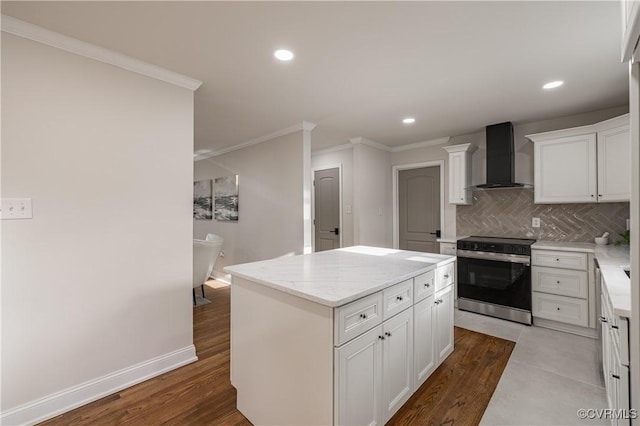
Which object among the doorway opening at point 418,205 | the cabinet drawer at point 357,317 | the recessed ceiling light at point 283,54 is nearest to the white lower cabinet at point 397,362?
the cabinet drawer at point 357,317

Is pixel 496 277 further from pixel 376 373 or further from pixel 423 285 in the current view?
pixel 376 373

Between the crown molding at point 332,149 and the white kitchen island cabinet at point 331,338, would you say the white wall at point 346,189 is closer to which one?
the crown molding at point 332,149

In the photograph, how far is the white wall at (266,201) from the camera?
380 cm

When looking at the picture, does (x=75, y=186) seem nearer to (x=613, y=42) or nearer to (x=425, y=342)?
(x=425, y=342)

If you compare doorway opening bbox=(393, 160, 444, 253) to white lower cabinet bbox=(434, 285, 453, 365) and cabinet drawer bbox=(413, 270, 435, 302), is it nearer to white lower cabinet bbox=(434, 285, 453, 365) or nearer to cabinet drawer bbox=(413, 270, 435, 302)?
white lower cabinet bbox=(434, 285, 453, 365)

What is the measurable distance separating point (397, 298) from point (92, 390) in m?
2.16

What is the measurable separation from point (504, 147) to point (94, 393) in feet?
15.4

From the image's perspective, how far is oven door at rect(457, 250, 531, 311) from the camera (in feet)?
10.4

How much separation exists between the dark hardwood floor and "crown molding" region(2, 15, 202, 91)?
2356 millimetres

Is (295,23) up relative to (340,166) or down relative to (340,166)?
up

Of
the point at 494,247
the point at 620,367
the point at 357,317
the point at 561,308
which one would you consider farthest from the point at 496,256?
the point at 357,317

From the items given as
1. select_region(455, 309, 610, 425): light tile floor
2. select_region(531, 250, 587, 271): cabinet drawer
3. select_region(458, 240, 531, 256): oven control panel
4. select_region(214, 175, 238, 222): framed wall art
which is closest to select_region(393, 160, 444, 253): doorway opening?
select_region(458, 240, 531, 256): oven control panel

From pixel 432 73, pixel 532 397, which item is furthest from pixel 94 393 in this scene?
pixel 432 73

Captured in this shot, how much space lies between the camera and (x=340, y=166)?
4891 mm
